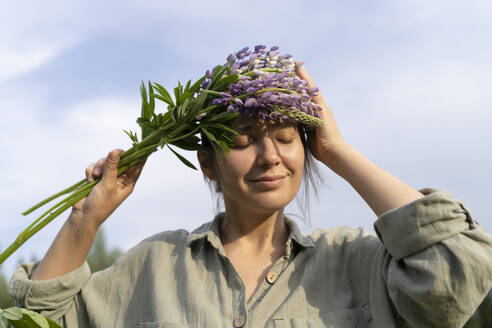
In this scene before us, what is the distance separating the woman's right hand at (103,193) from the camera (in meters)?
2.93

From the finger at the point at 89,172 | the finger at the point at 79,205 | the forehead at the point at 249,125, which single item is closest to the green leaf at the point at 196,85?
the forehead at the point at 249,125

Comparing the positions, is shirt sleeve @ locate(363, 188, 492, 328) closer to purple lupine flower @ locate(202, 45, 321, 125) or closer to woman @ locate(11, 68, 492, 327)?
woman @ locate(11, 68, 492, 327)

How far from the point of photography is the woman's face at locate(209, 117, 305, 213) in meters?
2.76

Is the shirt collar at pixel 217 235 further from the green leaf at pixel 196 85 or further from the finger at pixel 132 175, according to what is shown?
the green leaf at pixel 196 85

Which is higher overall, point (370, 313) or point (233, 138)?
point (233, 138)

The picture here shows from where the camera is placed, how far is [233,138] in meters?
2.78

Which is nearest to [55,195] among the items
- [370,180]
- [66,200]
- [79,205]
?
[66,200]

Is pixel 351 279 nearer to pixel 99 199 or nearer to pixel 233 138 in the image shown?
pixel 233 138

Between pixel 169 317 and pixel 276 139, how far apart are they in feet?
3.28

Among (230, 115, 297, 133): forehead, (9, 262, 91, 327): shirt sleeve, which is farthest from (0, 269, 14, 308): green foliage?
(230, 115, 297, 133): forehead

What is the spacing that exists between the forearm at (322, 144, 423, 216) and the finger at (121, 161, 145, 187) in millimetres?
988

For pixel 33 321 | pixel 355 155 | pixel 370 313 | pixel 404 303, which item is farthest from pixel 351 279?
pixel 33 321

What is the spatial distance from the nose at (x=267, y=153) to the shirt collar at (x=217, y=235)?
45cm

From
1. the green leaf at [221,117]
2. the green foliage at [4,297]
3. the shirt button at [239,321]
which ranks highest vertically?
the green leaf at [221,117]
